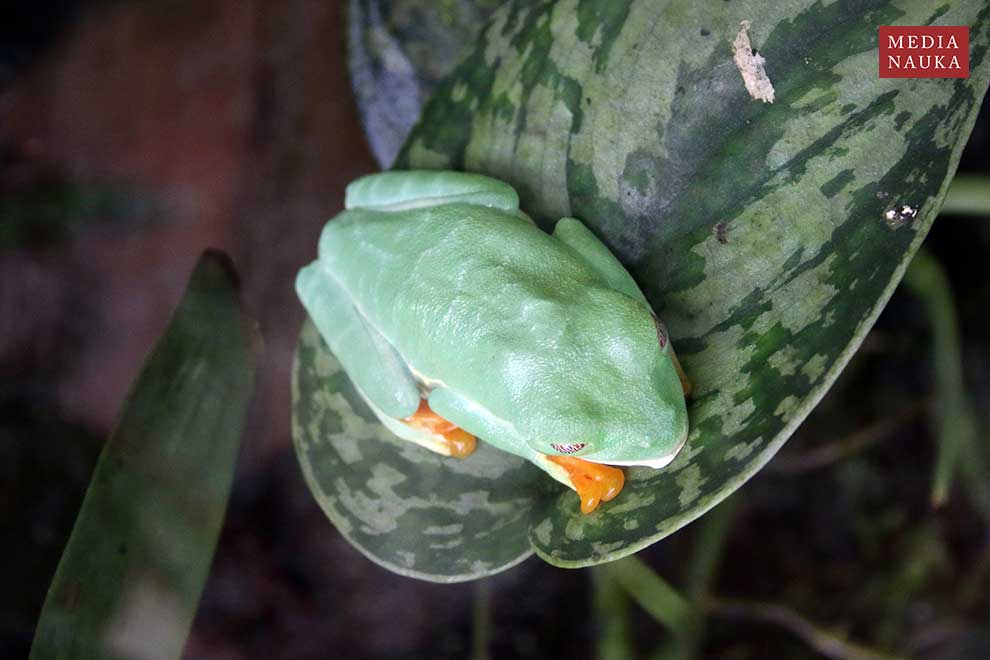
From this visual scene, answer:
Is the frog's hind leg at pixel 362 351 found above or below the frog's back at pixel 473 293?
below

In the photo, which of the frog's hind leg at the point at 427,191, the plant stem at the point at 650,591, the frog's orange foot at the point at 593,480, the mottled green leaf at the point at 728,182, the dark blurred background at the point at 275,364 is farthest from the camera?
the dark blurred background at the point at 275,364

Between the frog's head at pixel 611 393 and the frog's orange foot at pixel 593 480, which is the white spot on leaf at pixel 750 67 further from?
the frog's orange foot at pixel 593 480

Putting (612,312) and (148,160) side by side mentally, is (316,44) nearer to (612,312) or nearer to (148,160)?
(148,160)

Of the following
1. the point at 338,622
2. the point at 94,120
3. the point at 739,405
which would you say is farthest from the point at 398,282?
the point at 94,120

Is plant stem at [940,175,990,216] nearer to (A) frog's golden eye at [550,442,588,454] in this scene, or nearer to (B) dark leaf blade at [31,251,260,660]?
(A) frog's golden eye at [550,442,588,454]

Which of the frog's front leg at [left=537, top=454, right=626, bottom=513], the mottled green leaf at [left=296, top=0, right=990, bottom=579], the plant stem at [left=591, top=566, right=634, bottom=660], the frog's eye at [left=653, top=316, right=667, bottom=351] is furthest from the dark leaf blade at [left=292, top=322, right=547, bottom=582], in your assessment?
the plant stem at [left=591, top=566, right=634, bottom=660]

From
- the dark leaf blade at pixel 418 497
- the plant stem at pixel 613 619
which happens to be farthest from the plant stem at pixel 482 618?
the dark leaf blade at pixel 418 497
